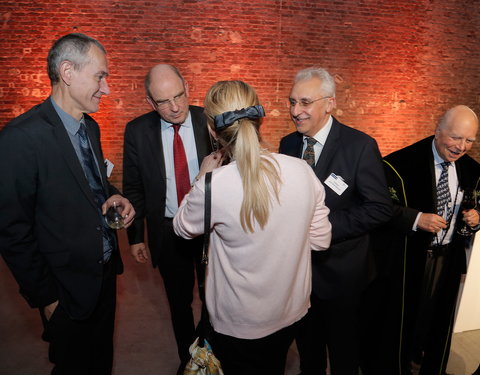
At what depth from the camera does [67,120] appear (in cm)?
170

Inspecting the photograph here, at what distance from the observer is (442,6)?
564 cm

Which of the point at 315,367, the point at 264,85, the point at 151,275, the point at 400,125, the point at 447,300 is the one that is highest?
the point at 264,85

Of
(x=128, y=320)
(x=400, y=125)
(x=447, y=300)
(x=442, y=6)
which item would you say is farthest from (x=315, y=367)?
(x=442, y=6)

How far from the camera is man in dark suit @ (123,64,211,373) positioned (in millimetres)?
2234

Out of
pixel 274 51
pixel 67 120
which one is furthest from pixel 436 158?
pixel 274 51

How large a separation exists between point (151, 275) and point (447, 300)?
2833 mm

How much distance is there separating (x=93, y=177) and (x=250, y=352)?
1.17m

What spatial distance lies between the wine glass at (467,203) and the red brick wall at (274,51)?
3935 mm

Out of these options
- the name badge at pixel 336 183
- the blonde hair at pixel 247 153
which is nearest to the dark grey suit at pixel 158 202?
the name badge at pixel 336 183

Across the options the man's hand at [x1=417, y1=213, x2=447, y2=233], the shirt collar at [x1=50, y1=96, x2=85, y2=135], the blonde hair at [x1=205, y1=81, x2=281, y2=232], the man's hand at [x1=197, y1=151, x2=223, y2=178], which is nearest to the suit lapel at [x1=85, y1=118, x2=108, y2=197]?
Result: the shirt collar at [x1=50, y1=96, x2=85, y2=135]

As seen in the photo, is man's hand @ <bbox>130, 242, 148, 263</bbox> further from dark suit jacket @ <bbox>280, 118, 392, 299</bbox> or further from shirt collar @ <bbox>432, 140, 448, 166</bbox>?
shirt collar @ <bbox>432, 140, 448, 166</bbox>

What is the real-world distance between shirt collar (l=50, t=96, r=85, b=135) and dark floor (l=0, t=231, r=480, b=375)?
5.92 ft

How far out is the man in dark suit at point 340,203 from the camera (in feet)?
6.07

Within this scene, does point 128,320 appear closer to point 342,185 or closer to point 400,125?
point 342,185
